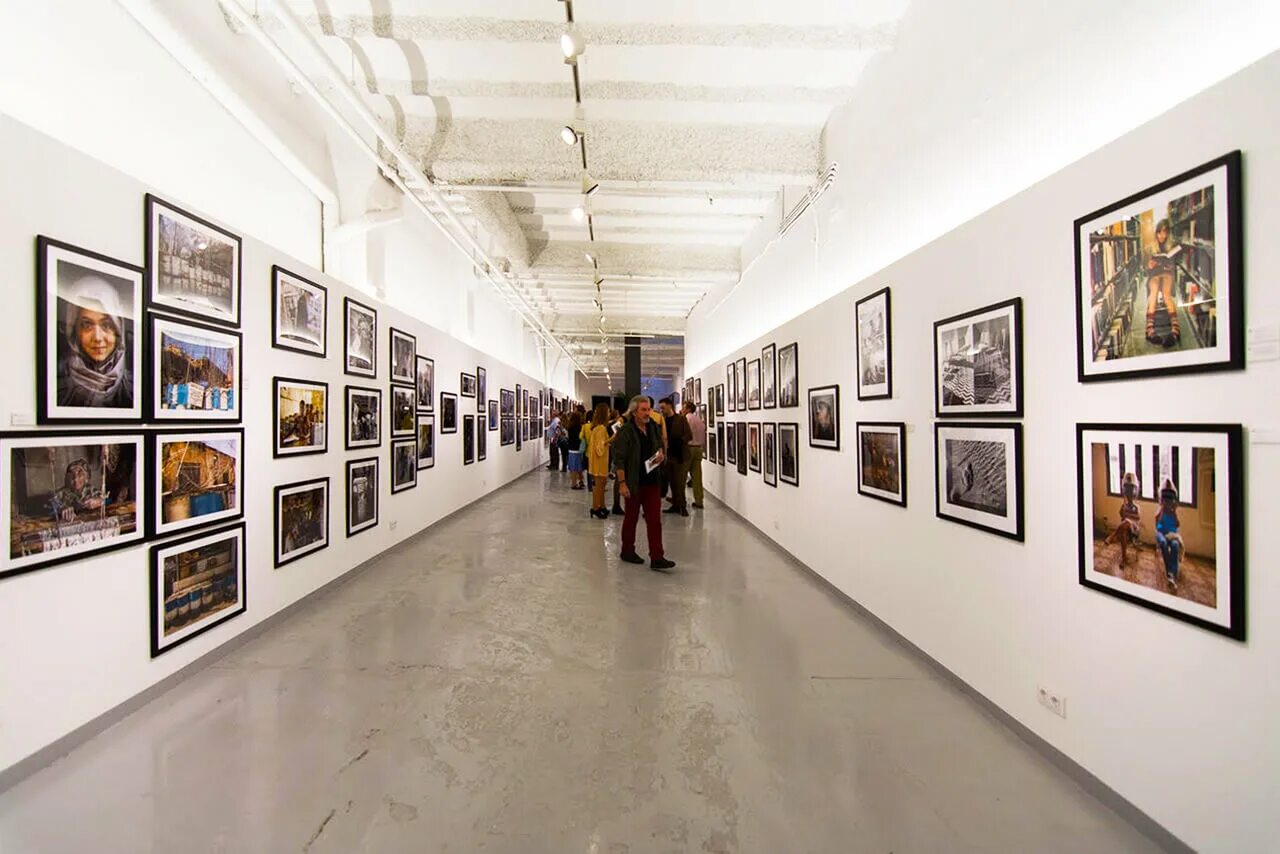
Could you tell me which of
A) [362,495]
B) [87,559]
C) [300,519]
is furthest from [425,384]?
[87,559]

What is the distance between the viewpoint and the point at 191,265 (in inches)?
126

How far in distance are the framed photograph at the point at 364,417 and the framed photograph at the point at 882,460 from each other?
15.6 ft

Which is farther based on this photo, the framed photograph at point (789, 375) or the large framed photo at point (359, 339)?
the framed photograph at point (789, 375)

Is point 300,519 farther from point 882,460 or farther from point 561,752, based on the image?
point 882,460

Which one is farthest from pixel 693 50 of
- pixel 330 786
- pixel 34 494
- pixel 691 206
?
pixel 330 786

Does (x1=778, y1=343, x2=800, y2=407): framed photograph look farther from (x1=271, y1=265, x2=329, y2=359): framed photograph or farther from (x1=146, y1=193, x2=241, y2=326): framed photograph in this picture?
(x1=146, y1=193, x2=241, y2=326): framed photograph

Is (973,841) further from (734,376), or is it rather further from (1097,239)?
(734,376)

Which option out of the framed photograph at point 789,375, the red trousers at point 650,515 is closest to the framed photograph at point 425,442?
the red trousers at point 650,515

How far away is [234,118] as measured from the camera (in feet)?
12.7

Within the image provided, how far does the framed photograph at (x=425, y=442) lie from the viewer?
6.82m

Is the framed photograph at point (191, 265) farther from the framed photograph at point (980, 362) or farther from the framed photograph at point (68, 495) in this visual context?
the framed photograph at point (980, 362)

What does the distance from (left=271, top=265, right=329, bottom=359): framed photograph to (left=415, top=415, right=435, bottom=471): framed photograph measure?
2294 mm

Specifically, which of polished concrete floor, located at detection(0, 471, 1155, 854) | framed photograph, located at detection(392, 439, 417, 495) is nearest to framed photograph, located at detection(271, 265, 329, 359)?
framed photograph, located at detection(392, 439, 417, 495)

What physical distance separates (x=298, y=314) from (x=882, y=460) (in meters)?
4.80
